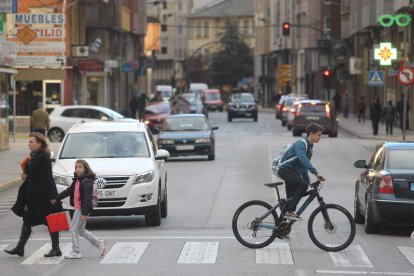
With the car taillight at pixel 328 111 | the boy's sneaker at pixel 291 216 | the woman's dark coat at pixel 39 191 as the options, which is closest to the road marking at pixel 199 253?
the boy's sneaker at pixel 291 216

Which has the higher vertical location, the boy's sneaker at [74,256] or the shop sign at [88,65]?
the shop sign at [88,65]

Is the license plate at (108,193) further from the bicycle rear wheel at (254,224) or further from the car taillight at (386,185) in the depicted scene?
the car taillight at (386,185)

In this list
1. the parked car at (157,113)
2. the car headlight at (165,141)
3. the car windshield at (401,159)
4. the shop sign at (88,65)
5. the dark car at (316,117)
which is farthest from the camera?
the shop sign at (88,65)

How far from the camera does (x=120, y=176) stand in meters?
16.7

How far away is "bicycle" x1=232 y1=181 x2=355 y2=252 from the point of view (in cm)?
1434

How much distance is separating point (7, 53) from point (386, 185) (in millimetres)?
24217

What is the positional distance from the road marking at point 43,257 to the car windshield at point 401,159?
187 inches

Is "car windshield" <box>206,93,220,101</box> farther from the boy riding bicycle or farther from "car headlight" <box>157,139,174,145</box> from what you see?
the boy riding bicycle

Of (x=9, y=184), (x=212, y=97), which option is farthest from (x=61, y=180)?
(x=212, y=97)

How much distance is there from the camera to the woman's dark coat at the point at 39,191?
13906 mm

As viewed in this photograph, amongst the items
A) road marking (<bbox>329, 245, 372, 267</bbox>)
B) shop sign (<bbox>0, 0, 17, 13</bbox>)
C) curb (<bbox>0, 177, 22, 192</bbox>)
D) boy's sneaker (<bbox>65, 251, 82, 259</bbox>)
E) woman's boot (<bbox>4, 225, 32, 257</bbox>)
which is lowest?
curb (<bbox>0, 177, 22, 192</bbox>)

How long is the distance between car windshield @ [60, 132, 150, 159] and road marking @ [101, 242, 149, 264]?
301 centimetres

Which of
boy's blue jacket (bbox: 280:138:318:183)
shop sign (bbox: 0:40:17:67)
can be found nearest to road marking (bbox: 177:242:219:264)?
boy's blue jacket (bbox: 280:138:318:183)

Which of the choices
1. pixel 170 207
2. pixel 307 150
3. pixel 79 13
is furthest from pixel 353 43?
pixel 307 150
